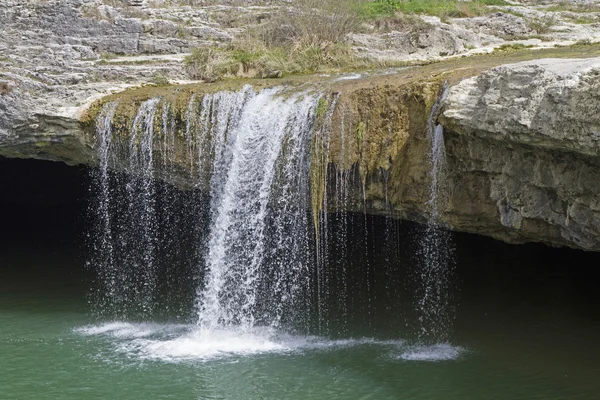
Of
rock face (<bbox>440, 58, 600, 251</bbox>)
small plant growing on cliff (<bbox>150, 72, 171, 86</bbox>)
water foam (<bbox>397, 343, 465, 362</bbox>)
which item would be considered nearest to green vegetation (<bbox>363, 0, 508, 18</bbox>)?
small plant growing on cliff (<bbox>150, 72, 171, 86</bbox>)

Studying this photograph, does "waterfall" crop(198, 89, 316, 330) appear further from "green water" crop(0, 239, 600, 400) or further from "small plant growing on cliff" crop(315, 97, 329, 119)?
"green water" crop(0, 239, 600, 400)

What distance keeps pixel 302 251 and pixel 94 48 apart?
579cm

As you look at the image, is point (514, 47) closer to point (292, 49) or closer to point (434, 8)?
point (434, 8)

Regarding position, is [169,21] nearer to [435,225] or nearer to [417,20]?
[417,20]

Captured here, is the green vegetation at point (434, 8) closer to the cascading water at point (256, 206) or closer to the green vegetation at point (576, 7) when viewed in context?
the green vegetation at point (576, 7)

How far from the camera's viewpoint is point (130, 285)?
47.3 feet

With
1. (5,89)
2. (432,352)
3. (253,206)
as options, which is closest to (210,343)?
(253,206)

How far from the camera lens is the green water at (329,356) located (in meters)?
9.23

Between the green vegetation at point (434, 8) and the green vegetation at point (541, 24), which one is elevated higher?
the green vegetation at point (434, 8)

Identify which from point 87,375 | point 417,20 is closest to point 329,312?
point 87,375

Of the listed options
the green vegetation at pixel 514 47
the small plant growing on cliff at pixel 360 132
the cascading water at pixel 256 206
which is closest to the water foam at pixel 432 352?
the cascading water at pixel 256 206

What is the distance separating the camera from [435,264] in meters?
13.9

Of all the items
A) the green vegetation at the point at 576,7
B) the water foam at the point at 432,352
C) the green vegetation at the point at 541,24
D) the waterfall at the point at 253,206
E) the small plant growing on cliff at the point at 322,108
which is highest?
the green vegetation at the point at 576,7

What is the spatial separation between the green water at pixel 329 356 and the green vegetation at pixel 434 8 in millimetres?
5292
